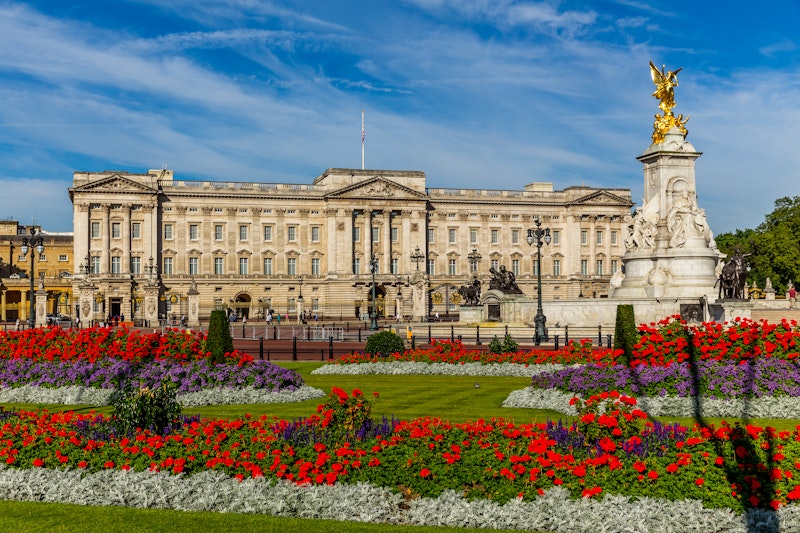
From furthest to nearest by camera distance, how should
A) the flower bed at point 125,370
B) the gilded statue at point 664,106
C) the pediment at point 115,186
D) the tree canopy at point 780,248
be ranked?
the pediment at point 115,186 < the tree canopy at point 780,248 < the gilded statue at point 664,106 < the flower bed at point 125,370

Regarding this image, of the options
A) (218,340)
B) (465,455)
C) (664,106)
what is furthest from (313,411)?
(664,106)

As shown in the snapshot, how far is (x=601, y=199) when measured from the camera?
336ft

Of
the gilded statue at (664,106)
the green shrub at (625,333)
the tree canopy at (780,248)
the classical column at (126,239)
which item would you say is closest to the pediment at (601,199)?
the tree canopy at (780,248)

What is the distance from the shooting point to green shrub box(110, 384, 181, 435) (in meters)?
12.0

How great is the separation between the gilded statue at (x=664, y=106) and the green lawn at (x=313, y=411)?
69.0ft

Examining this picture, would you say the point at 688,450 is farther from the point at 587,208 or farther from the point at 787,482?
the point at 587,208

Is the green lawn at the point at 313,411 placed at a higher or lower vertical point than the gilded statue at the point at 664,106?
lower

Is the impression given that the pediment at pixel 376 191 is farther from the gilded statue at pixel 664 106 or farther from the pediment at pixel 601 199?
the gilded statue at pixel 664 106

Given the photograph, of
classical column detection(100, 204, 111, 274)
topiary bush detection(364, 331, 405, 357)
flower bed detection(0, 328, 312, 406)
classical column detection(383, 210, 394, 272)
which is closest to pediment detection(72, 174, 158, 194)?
classical column detection(100, 204, 111, 274)

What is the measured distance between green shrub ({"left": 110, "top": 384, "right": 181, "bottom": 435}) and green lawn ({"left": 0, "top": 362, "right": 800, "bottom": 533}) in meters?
1.98

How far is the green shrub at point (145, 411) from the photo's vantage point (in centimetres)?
1195

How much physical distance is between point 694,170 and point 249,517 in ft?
111

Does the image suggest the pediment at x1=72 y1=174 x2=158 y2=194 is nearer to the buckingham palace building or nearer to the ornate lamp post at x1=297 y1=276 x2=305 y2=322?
the buckingham palace building

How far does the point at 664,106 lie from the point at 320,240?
60.7 metres
